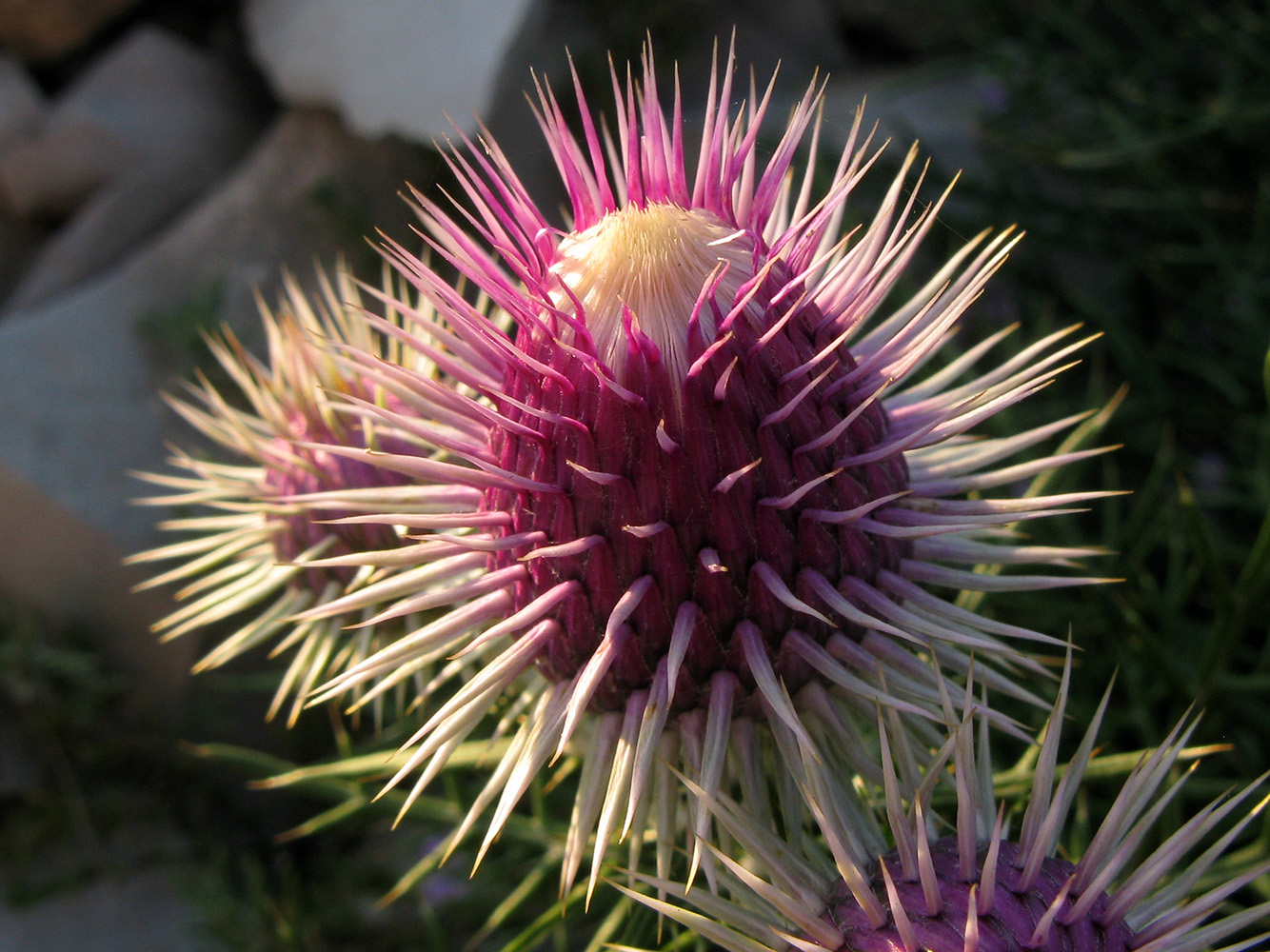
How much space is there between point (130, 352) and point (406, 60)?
146 centimetres

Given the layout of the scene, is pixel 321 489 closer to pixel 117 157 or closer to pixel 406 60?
pixel 406 60

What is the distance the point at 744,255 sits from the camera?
1.12m

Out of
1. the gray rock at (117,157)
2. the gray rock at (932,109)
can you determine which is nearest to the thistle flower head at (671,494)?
the gray rock at (932,109)


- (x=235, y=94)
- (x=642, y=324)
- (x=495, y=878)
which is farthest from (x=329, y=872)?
(x=235, y=94)

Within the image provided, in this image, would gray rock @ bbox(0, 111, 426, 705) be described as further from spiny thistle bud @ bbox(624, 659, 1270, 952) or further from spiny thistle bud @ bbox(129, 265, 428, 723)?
spiny thistle bud @ bbox(624, 659, 1270, 952)

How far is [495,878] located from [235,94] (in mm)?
4074

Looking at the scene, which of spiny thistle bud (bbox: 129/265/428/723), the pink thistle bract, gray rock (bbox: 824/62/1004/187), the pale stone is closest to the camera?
the pink thistle bract

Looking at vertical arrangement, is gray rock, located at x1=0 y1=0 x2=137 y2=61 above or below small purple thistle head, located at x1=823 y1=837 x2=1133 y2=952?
above

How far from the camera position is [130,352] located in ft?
12.9

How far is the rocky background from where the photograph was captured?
322 centimetres

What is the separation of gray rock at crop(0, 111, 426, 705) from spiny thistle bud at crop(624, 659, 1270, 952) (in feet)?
10.1

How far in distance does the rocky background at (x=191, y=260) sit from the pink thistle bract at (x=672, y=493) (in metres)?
1.63

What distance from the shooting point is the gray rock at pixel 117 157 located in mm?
4379

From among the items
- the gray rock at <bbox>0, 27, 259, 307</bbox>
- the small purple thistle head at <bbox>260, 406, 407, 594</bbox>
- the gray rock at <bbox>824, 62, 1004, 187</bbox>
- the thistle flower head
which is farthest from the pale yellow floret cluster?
the gray rock at <bbox>0, 27, 259, 307</bbox>
